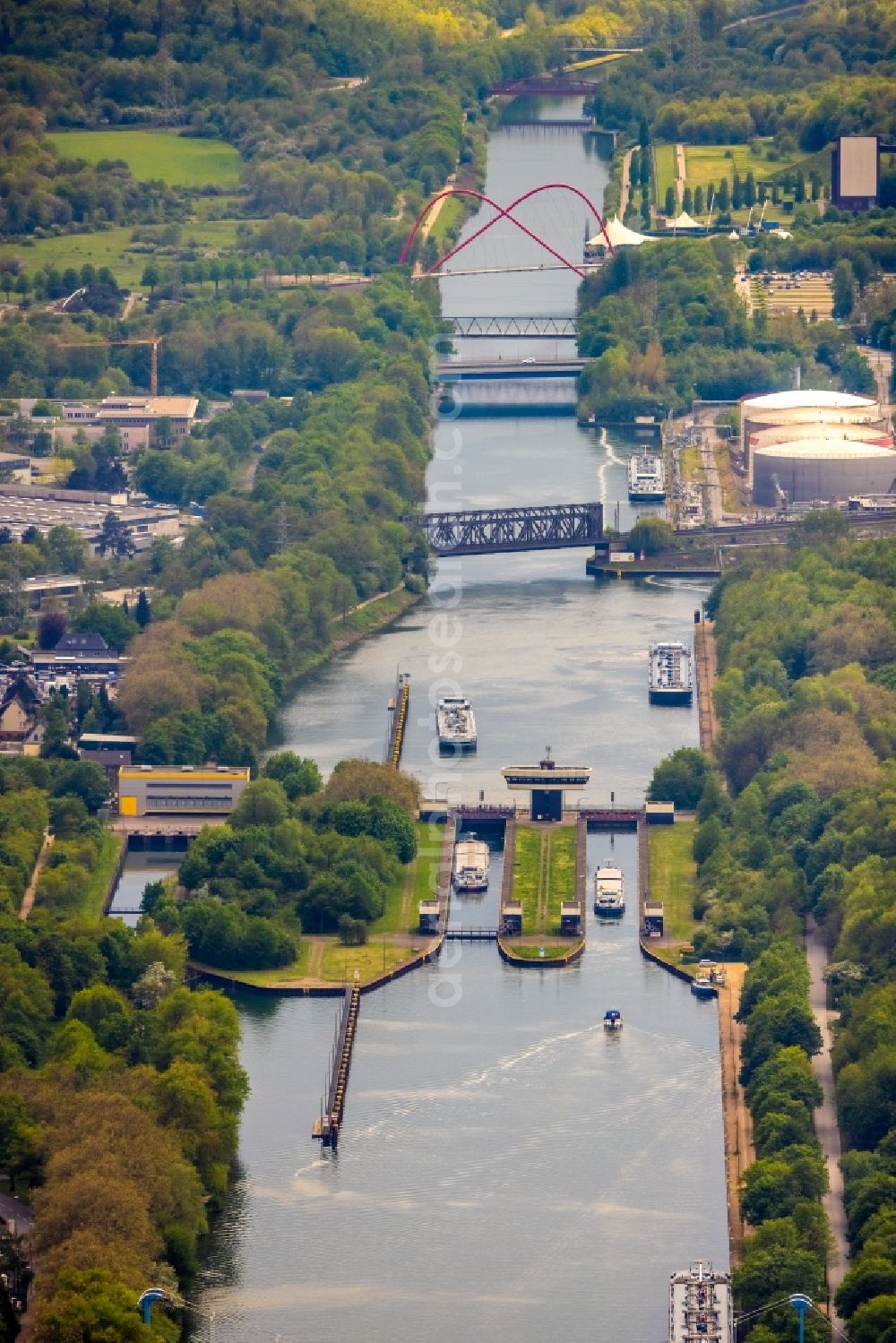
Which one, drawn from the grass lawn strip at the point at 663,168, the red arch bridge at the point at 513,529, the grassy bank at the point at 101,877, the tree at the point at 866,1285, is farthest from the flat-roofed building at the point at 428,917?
the grass lawn strip at the point at 663,168

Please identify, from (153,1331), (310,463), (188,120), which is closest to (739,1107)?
(153,1331)

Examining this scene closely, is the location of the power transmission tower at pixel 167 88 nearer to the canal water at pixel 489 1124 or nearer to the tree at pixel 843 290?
the tree at pixel 843 290

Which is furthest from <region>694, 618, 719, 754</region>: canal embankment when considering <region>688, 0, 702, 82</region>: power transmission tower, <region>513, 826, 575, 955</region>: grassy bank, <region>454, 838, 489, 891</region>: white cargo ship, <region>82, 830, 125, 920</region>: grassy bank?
<region>688, 0, 702, 82</region>: power transmission tower

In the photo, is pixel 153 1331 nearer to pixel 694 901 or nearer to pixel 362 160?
pixel 694 901

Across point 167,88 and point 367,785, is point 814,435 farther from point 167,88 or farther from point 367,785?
point 167,88

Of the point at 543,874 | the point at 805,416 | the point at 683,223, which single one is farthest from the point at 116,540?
the point at 683,223
